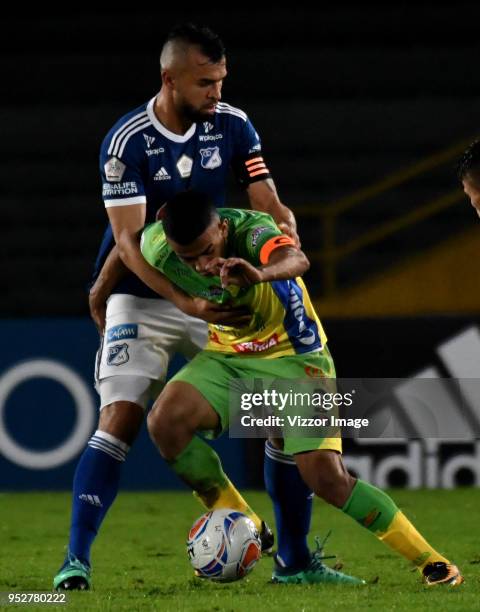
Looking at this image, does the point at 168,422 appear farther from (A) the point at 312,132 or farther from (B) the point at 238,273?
(A) the point at 312,132

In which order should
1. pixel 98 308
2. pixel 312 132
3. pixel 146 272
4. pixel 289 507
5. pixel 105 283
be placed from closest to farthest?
pixel 146 272
pixel 289 507
pixel 105 283
pixel 98 308
pixel 312 132

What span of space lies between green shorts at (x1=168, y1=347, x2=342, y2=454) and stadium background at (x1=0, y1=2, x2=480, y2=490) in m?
4.50

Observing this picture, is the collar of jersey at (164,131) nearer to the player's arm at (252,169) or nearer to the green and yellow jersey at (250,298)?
the player's arm at (252,169)

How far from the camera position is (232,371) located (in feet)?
15.1

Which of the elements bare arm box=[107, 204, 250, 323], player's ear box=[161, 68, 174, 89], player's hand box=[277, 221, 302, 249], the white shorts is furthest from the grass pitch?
player's ear box=[161, 68, 174, 89]

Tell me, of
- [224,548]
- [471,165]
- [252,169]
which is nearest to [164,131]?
[252,169]

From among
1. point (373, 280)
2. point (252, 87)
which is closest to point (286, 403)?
point (373, 280)

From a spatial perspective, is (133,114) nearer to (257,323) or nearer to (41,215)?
(257,323)

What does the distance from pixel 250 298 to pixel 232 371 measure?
248 millimetres

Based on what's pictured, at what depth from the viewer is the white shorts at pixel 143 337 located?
484 cm

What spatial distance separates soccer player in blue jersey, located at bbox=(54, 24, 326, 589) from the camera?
4668 mm

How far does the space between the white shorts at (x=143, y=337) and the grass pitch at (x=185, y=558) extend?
2.25 ft

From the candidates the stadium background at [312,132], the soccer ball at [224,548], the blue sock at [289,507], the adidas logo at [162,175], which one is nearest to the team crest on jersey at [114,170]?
the adidas logo at [162,175]

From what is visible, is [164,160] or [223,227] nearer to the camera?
[223,227]
